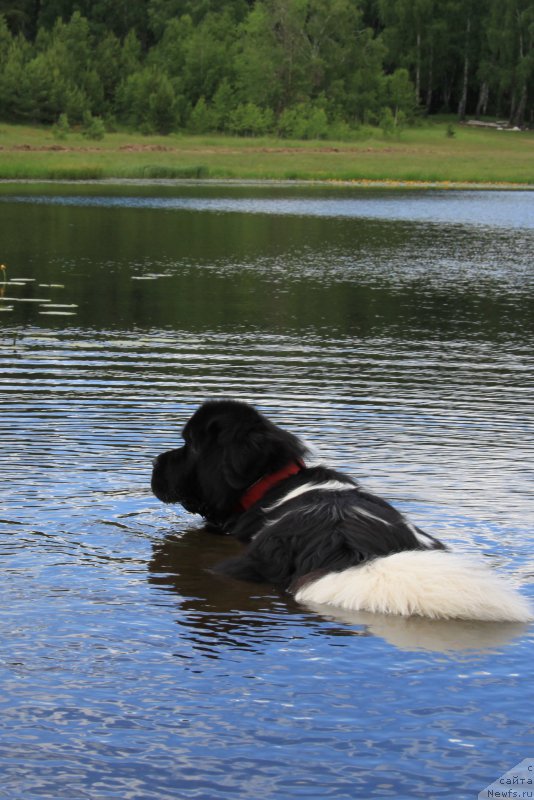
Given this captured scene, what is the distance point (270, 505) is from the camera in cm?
720

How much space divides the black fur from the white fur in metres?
0.02

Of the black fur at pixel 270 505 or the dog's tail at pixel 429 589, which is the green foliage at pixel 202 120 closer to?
the black fur at pixel 270 505

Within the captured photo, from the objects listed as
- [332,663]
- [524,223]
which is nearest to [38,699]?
[332,663]

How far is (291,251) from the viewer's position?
32.5 m

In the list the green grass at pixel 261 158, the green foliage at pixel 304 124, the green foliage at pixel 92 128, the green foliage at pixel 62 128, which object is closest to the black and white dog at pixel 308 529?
the green grass at pixel 261 158

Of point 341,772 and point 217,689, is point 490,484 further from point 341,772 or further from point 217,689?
point 341,772

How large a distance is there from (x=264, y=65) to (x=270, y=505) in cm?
11448

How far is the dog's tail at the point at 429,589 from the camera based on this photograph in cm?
600

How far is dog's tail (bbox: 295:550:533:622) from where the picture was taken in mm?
5996

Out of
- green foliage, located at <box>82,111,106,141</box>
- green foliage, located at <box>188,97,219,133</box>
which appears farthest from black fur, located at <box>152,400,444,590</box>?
green foliage, located at <box>188,97,219,133</box>

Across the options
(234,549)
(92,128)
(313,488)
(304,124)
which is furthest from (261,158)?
(313,488)

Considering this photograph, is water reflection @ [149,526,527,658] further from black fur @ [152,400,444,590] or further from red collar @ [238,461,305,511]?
red collar @ [238,461,305,511]

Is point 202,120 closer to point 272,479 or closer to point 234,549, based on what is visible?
point 234,549

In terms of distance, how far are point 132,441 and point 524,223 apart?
36.0 meters
